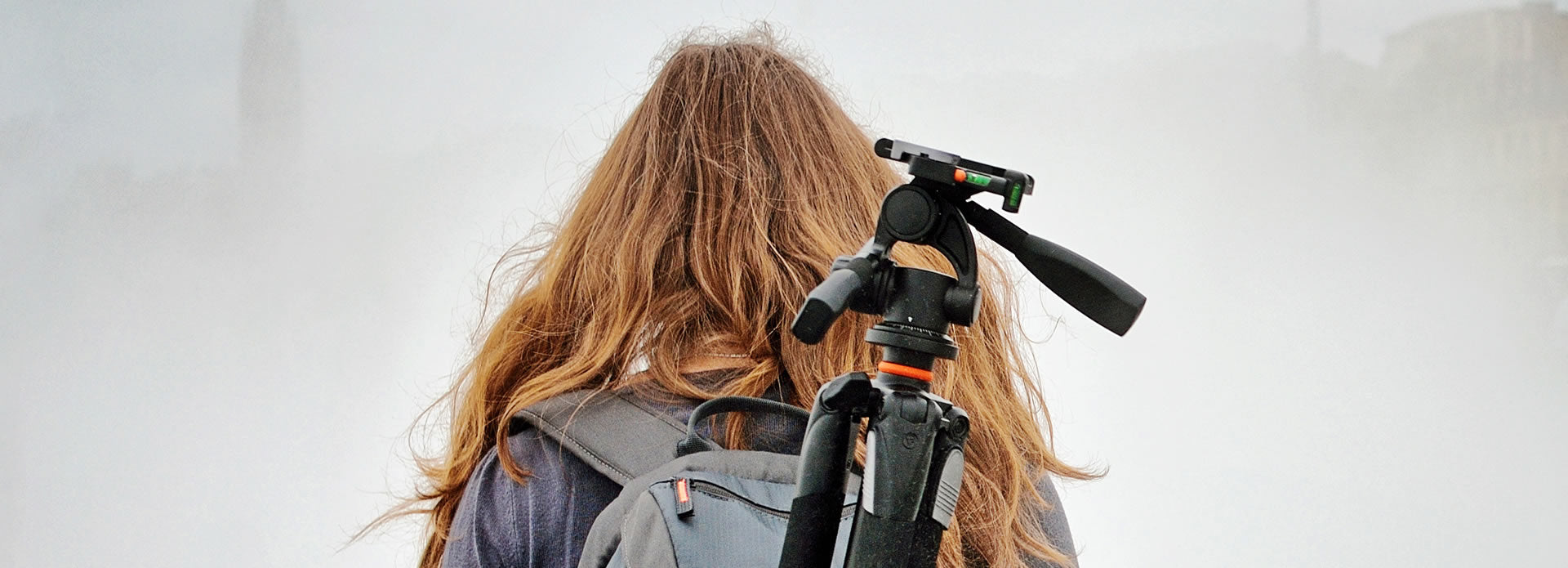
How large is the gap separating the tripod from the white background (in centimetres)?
149

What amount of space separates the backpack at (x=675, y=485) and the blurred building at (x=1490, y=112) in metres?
1.77

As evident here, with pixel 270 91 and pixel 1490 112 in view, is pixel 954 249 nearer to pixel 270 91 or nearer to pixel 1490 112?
pixel 270 91

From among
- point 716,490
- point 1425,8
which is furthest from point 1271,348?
point 716,490

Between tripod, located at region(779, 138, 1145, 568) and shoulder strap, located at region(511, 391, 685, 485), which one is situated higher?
tripod, located at region(779, 138, 1145, 568)

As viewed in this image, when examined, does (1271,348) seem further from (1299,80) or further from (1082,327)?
(1299,80)

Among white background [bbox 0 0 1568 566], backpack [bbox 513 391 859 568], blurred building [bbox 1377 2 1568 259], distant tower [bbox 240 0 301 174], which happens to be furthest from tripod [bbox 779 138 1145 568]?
blurred building [bbox 1377 2 1568 259]

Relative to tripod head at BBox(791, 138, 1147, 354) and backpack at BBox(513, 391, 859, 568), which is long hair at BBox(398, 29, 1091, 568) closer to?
backpack at BBox(513, 391, 859, 568)

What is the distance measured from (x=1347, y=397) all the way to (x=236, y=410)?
1953mm

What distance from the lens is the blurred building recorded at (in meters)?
1.93

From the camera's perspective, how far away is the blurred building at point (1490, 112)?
6.33ft

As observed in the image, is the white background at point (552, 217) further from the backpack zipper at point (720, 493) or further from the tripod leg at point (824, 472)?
the tripod leg at point (824, 472)

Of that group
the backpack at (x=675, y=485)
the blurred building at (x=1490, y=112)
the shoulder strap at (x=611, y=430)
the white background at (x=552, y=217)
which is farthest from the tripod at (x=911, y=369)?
the blurred building at (x=1490, y=112)

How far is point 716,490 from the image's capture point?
21.7 inches

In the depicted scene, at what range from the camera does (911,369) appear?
14.6 inches
